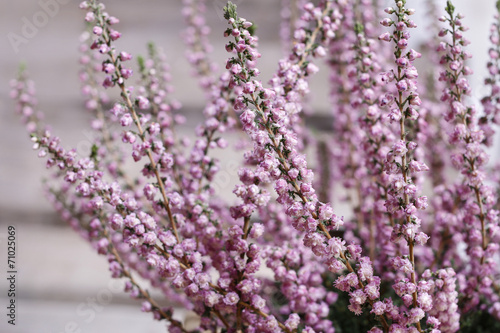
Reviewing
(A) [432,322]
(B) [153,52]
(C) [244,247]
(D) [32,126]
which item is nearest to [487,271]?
(A) [432,322]

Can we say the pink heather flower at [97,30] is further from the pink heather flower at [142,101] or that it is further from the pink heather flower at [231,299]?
the pink heather flower at [231,299]

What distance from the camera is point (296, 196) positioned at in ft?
1.17

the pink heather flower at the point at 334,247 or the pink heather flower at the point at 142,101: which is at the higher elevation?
the pink heather flower at the point at 142,101

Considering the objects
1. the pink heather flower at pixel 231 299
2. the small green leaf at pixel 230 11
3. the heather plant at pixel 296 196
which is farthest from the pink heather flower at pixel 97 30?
the pink heather flower at pixel 231 299

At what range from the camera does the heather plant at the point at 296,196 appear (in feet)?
1.17

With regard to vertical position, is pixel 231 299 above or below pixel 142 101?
below

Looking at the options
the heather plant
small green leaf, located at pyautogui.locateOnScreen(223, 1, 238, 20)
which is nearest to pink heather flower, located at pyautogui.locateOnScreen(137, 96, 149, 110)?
the heather plant

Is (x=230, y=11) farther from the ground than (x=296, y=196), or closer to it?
farther from the ground

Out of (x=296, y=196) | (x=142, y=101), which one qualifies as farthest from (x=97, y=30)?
(x=296, y=196)

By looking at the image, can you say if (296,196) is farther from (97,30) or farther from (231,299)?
(97,30)

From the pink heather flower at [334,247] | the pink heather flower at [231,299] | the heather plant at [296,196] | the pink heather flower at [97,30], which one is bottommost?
the pink heather flower at [231,299]

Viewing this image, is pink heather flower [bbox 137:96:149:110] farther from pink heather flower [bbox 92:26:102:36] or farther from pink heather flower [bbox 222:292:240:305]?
pink heather flower [bbox 222:292:240:305]

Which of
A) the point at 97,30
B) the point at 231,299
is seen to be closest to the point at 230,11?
the point at 97,30

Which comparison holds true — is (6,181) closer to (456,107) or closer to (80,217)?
(80,217)
